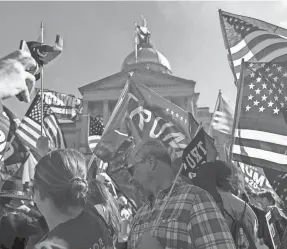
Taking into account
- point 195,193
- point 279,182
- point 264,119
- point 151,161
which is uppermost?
point 264,119

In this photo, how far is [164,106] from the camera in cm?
748

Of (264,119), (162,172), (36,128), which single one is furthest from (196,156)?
(36,128)

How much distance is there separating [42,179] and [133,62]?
52.7 metres

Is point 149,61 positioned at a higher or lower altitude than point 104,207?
higher

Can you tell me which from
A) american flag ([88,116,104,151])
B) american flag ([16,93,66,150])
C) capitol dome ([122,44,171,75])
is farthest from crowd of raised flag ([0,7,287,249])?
capitol dome ([122,44,171,75])

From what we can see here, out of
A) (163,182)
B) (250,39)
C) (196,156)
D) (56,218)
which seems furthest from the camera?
(250,39)

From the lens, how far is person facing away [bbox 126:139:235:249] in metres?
2.13

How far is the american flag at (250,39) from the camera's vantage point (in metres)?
6.30

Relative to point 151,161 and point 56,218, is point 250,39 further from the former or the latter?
point 56,218

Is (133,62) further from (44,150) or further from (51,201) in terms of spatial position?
(51,201)

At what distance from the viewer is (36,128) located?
962cm

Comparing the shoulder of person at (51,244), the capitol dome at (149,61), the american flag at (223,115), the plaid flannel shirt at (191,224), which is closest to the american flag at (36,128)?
the american flag at (223,115)

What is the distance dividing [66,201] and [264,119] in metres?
4.07

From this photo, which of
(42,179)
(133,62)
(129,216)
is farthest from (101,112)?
(42,179)
